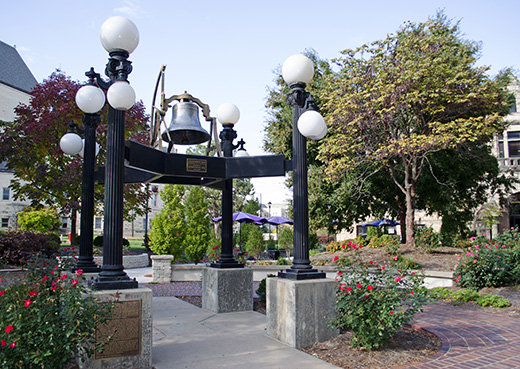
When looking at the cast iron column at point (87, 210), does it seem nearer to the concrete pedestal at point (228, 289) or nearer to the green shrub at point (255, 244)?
the concrete pedestal at point (228, 289)

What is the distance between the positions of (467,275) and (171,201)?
33.0 feet

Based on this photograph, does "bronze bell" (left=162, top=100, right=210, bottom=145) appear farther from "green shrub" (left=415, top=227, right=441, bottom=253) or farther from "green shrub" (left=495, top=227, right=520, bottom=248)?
"green shrub" (left=415, top=227, right=441, bottom=253)

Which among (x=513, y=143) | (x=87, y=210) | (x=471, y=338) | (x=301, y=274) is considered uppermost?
(x=513, y=143)

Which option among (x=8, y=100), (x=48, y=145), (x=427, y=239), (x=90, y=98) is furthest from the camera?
(x=8, y=100)

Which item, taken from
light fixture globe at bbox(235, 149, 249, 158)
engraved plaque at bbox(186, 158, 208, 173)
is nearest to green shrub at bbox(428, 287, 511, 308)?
light fixture globe at bbox(235, 149, 249, 158)

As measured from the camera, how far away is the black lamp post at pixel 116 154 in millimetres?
4348

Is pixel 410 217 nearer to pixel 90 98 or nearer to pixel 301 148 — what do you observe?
pixel 301 148

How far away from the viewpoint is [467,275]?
968cm

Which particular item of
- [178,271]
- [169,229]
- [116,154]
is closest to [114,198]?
[116,154]

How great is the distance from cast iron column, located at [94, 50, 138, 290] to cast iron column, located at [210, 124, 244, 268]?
326 cm

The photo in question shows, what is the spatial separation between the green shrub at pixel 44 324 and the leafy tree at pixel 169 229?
33.6ft

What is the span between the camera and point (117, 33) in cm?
441

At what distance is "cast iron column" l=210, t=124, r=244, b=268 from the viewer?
7754mm

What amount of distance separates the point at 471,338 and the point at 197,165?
5.00 meters
